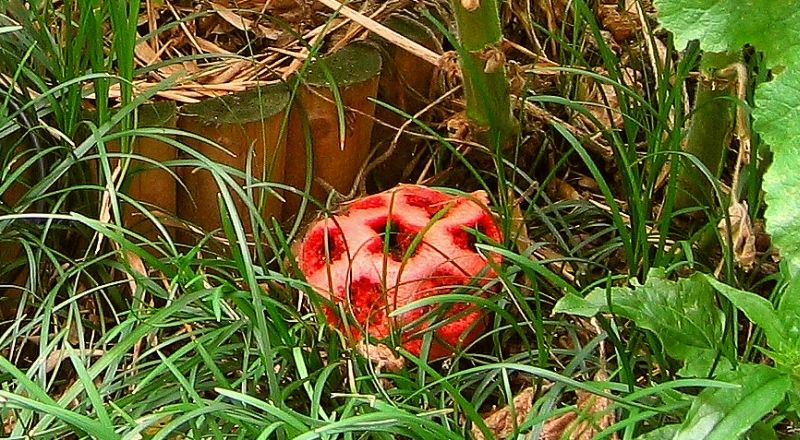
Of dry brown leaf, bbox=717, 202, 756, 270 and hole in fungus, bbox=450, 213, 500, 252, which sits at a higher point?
dry brown leaf, bbox=717, 202, 756, 270

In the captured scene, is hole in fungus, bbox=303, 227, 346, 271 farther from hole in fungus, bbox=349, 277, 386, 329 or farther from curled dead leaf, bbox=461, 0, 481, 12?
curled dead leaf, bbox=461, 0, 481, 12

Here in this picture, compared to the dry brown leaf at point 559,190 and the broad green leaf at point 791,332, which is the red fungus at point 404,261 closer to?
the dry brown leaf at point 559,190

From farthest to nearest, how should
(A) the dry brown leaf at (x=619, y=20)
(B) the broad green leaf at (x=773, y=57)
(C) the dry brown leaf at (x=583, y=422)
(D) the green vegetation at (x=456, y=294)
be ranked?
1. (A) the dry brown leaf at (x=619, y=20)
2. (C) the dry brown leaf at (x=583, y=422)
3. (D) the green vegetation at (x=456, y=294)
4. (B) the broad green leaf at (x=773, y=57)

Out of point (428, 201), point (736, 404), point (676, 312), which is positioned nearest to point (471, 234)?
point (428, 201)

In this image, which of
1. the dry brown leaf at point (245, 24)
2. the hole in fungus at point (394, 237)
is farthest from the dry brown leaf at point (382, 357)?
the dry brown leaf at point (245, 24)

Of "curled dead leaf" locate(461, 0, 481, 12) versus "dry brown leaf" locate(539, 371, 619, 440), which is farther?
"curled dead leaf" locate(461, 0, 481, 12)

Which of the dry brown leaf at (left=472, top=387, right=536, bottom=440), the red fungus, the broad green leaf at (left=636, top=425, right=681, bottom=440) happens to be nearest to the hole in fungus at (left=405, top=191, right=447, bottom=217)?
the red fungus

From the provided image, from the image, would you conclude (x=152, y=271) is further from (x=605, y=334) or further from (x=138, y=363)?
(x=605, y=334)
